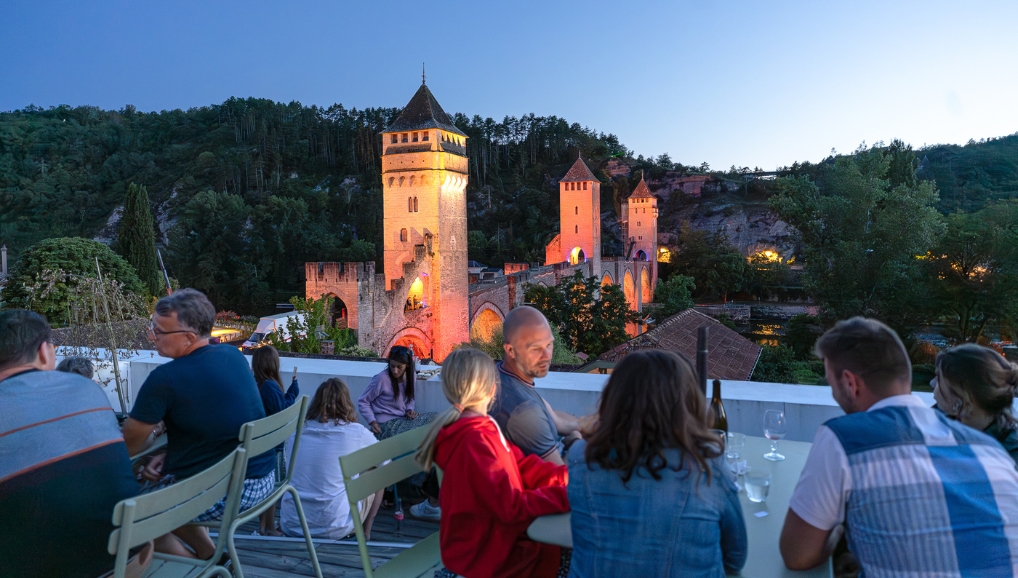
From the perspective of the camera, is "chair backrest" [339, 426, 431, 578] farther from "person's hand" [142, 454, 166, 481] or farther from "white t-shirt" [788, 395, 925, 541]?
"white t-shirt" [788, 395, 925, 541]

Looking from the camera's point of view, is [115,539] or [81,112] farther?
[81,112]

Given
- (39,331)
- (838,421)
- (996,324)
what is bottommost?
(996,324)

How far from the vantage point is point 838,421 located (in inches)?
54.9

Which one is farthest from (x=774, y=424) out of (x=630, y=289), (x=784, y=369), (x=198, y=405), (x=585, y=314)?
(x=630, y=289)

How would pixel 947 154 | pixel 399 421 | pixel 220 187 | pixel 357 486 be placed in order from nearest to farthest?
pixel 357 486 < pixel 399 421 < pixel 220 187 < pixel 947 154

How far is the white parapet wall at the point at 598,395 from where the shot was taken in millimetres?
2793

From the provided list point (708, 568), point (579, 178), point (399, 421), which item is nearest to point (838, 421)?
point (708, 568)

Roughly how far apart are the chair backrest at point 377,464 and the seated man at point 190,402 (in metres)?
0.58

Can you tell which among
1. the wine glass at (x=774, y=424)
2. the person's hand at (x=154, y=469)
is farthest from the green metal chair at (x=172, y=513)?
the wine glass at (x=774, y=424)

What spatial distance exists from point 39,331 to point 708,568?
1.84 metres

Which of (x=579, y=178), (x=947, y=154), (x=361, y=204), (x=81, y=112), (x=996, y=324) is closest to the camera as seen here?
(x=996, y=324)

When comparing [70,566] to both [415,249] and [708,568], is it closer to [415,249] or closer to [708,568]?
[708,568]

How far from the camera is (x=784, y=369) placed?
18.9 metres

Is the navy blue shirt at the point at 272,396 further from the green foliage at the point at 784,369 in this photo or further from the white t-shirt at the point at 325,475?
the green foliage at the point at 784,369
